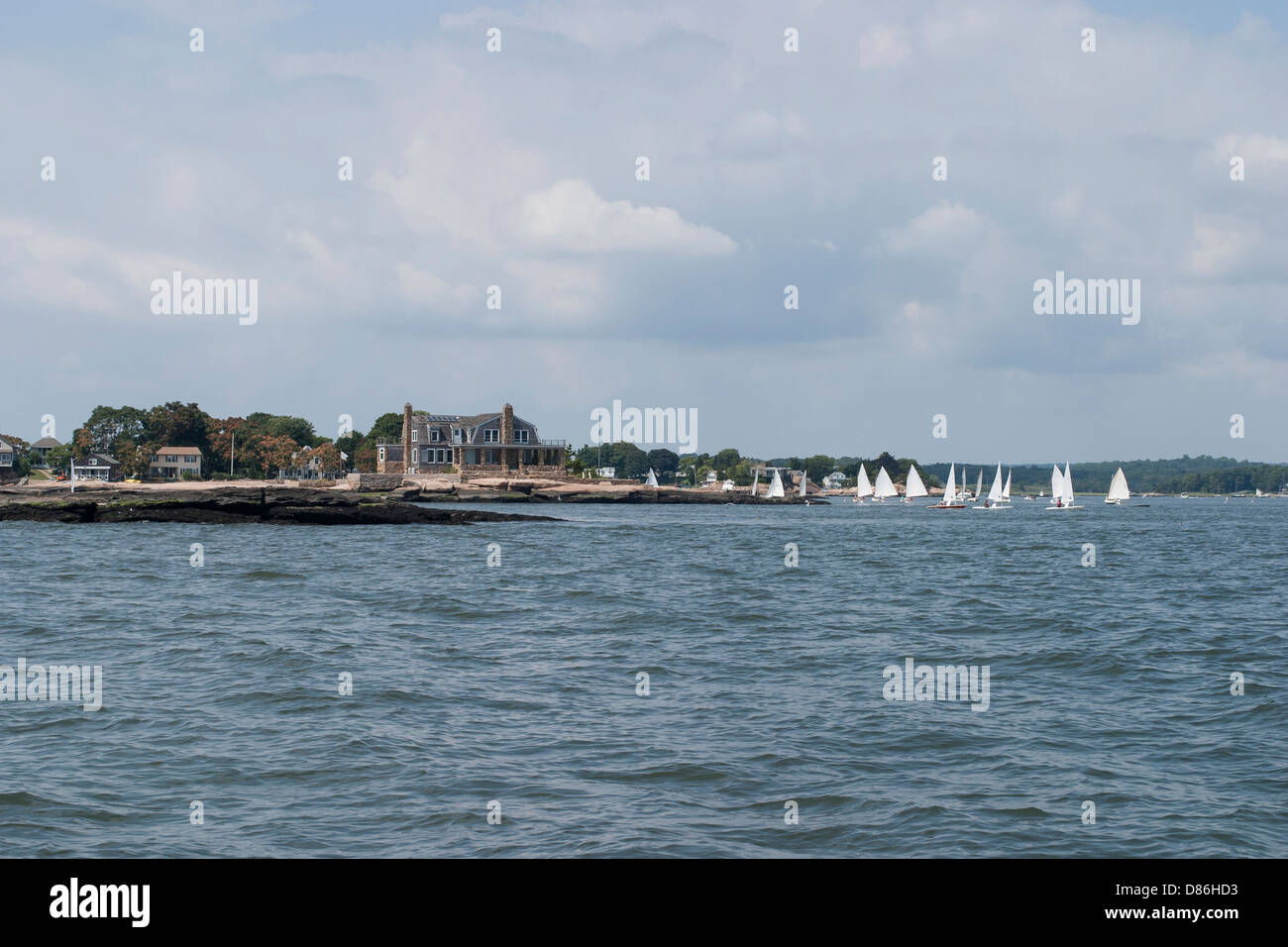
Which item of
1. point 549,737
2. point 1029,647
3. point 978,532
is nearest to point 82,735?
point 549,737

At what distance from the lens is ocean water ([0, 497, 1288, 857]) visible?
10.7 m

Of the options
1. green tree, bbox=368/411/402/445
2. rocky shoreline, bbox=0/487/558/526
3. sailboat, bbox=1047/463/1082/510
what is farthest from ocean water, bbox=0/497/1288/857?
green tree, bbox=368/411/402/445

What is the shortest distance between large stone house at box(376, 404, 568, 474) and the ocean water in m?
109

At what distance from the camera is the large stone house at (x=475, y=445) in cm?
14462

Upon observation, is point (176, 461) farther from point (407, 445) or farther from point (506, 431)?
point (506, 431)

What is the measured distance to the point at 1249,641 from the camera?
2492 centimetres

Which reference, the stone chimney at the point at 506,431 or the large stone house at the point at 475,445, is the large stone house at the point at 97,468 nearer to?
the large stone house at the point at 475,445

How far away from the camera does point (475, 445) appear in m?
144

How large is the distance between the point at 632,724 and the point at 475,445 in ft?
431

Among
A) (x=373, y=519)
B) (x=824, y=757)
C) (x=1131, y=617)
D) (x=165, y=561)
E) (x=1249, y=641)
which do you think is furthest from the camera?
(x=373, y=519)

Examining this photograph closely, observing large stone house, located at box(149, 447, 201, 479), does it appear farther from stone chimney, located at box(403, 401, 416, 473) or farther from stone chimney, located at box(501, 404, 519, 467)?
stone chimney, located at box(501, 404, 519, 467)

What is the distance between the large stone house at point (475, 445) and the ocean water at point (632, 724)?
109 meters
